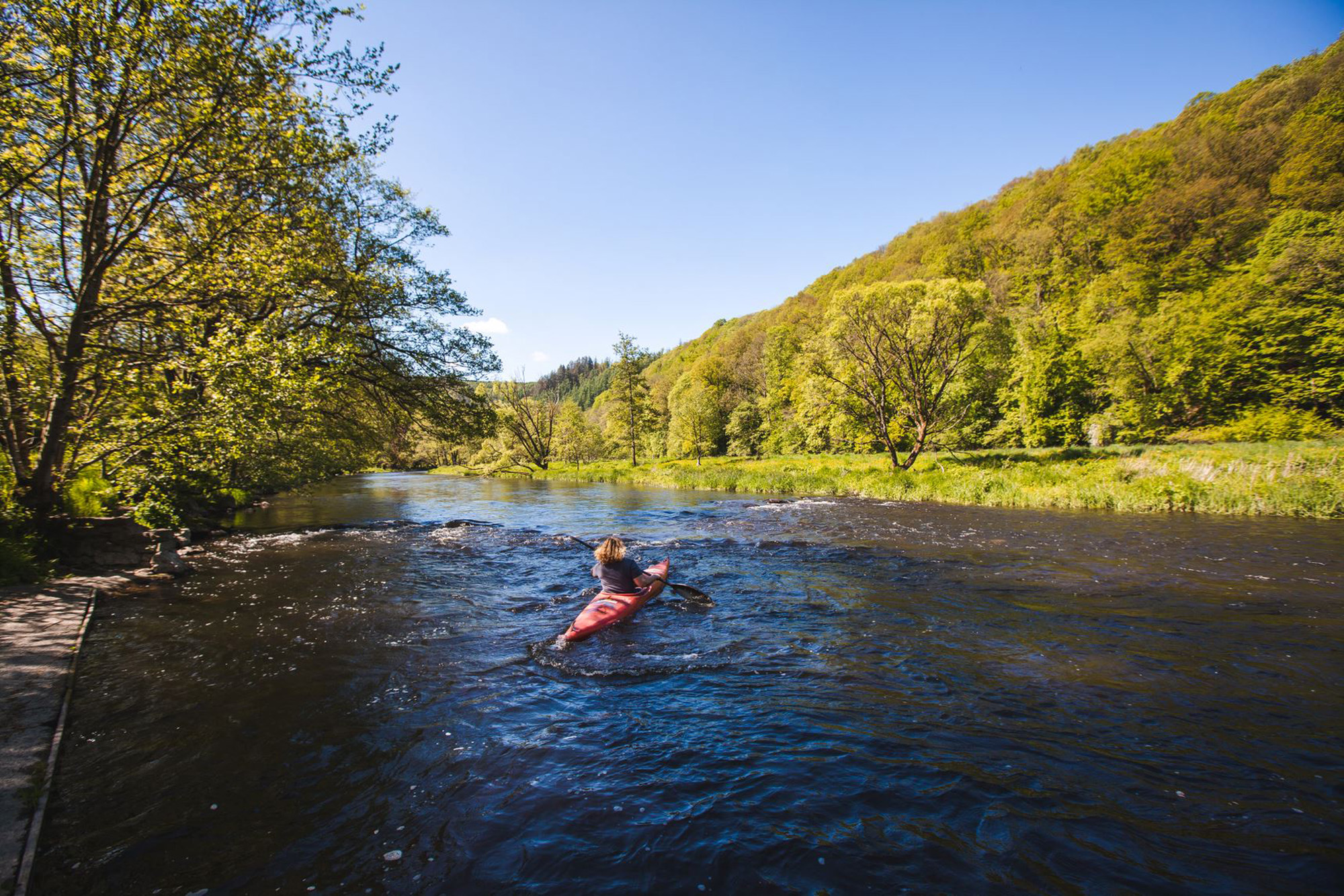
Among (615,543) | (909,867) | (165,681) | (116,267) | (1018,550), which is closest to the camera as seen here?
(909,867)

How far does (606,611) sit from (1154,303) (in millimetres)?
50308

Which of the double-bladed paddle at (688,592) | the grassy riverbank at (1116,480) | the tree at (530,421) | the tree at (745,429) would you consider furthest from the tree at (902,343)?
the tree at (530,421)

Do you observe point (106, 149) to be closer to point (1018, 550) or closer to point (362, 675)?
point (362, 675)

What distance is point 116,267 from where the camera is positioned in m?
10.4

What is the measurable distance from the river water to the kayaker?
676mm

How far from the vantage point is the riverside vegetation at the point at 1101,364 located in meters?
23.0

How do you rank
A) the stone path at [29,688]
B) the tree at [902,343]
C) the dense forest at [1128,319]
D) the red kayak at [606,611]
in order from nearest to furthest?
the stone path at [29,688] → the red kayak at [606,611] → the dense forest at [1128,319] → the tree at [902,343]

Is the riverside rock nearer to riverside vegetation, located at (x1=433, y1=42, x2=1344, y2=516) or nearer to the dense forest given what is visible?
riverside vegetation, located at (x1=433, y1=42, x2=1344, y2=516)

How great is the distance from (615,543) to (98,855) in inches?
249

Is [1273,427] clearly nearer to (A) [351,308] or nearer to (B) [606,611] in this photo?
(B) [606,611]

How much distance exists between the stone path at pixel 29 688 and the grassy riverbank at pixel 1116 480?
25.2m

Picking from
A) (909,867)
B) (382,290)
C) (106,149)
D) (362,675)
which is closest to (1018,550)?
(909,867)

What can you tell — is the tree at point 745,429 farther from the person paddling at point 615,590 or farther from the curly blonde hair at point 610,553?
the curly blonde hair at point 610,553

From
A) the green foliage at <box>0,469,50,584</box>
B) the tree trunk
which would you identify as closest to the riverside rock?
the green foliage at <box>0,469,50,584</box>
